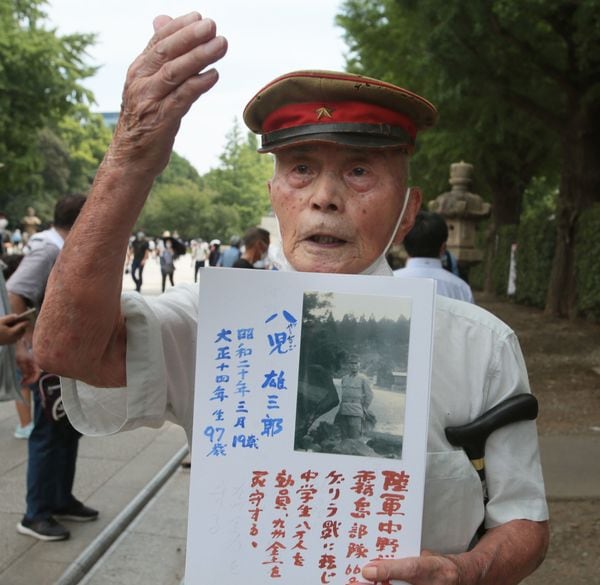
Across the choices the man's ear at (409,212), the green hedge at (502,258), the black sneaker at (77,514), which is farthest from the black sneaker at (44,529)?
the green hedge at (502,258)

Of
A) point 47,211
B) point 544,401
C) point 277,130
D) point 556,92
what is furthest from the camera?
point 47,211

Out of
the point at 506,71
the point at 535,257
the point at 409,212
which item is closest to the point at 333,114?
the point at 409,212

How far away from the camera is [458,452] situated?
4.21 feet

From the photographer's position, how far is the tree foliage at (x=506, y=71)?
9117mm

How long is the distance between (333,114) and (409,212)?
0.93 feet

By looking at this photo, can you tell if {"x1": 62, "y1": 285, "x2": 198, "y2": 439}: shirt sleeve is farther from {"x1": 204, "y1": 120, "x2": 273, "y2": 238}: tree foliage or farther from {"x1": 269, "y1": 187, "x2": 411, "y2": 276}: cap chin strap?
{"x1": 204, "y1": 120, "x2": 273, "y2": 238}: tree foliage

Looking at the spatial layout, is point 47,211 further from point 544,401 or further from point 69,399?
point 69,399

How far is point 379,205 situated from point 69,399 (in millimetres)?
681

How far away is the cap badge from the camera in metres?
1.28

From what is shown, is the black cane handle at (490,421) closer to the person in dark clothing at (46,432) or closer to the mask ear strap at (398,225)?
the mask ear strap at (398,225)

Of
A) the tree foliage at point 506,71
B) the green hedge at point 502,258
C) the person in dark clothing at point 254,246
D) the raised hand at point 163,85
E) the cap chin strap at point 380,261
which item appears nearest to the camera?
the raised hand at point 163,85

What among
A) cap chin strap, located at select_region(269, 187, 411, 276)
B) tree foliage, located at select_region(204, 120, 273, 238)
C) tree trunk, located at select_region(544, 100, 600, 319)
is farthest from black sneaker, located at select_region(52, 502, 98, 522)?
tree foliage, located at select_region(204, 120, 273, 238)

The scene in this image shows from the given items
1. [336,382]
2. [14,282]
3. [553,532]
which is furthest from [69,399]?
[553,532]

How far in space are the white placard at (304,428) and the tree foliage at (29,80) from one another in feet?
54.6
